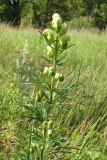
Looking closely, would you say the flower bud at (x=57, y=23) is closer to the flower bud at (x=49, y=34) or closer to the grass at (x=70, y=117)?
the flower bud at (x=49, y=34)

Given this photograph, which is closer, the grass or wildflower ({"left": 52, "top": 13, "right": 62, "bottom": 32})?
wildflower ({"left": 52, "top": 13, "right": 62, "bottom": 32})

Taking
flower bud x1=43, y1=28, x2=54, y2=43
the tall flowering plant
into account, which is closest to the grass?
the tall flowering plant

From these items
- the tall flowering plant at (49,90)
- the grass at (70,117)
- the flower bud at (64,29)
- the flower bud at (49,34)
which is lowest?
the grass at (70,117)

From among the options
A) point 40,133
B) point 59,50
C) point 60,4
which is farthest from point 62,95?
point 60,4

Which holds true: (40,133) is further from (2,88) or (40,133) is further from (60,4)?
(60,4)

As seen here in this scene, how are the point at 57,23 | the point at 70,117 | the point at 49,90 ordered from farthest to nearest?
the point at 70,117 → the point at 49,90 → the point at 57,23

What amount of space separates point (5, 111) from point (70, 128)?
55 cm

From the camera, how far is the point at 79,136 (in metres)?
2.83

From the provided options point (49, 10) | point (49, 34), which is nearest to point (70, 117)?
point (49, 34)

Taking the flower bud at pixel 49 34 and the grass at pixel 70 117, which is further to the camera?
the grass at pixel 70 117

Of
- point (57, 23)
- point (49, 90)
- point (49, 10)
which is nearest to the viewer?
point (57, 23)

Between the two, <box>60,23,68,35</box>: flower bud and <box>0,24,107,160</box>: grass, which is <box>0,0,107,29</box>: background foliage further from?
<box>60,23,68,35</box>: flower bud

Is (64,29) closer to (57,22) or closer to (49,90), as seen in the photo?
(57,22)

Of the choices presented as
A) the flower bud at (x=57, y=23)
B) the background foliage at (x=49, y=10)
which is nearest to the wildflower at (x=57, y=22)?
the flower bud at (x=57, y=23)
